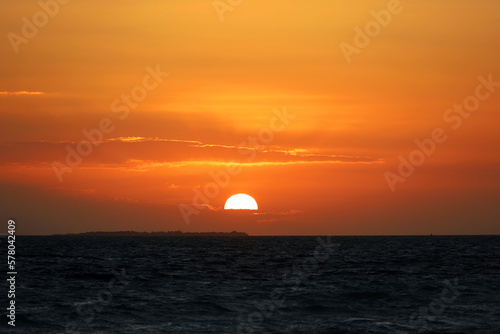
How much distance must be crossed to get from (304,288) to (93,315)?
1778cm

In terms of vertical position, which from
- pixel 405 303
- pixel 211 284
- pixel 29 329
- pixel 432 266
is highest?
pixel 432 266

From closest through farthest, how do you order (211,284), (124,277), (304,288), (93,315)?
(93,315) → (304,288) → (211,284) → (124,277)

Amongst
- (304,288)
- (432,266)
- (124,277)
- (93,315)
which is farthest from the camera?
(432,266)

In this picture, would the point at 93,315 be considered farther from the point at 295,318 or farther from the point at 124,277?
the point at 124,277

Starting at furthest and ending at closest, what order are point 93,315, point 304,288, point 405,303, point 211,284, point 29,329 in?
point 211,284, point 304,288, point 405,303, point 93,315, point 29,329

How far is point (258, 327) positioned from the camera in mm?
34281

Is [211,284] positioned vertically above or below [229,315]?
above

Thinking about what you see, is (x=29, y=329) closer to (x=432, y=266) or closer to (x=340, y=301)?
(x=340, y=301)

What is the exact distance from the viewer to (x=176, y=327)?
1357 inches

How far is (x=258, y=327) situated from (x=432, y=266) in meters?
42.6

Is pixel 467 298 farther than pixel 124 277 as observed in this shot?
No

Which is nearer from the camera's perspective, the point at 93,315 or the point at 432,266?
the point at 93,315

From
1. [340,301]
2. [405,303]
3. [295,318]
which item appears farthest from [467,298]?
[295,318]

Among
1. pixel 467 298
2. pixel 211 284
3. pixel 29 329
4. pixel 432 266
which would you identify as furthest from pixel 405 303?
pixel 432 266
